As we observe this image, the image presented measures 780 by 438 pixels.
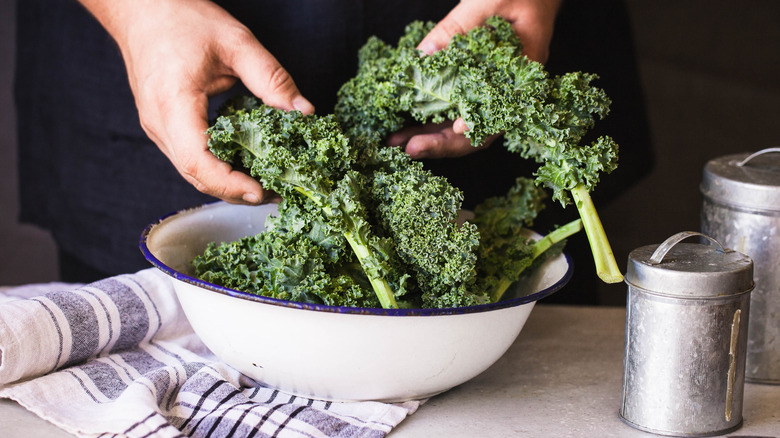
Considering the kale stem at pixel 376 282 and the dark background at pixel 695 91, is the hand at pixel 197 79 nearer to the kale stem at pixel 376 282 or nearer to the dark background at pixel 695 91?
the kale stem at pixel 376 282

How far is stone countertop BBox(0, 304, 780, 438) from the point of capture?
1.24 m

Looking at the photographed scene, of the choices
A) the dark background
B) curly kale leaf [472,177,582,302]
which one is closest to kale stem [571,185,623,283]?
curly kale leaf [472,177,582,302]

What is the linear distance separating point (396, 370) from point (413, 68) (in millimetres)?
526

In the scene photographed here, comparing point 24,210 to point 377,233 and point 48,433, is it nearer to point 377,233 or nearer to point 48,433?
point 48,433

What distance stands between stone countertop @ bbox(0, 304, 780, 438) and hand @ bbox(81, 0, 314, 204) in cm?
47

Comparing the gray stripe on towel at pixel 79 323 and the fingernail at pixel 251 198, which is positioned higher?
the fingernail at pixel 251 198

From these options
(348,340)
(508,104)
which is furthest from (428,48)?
(348,340)

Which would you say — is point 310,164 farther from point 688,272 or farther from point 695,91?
point 695,91

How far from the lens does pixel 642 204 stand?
210 inches

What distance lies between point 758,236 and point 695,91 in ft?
15.9

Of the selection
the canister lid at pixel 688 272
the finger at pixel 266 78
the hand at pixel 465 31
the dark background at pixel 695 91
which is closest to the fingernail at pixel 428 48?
the hand at pixel 465 31

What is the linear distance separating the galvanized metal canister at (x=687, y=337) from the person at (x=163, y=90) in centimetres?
42

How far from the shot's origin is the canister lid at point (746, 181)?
1.41 m

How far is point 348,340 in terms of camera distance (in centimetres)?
116
